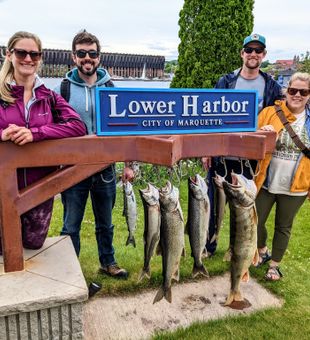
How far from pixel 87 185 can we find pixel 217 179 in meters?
1.23

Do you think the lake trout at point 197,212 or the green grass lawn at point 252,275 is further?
the green grass lawn at point 252,275

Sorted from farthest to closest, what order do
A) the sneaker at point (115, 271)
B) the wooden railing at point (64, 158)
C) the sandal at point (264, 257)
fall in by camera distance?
the sandal at point (264, 257) < the sneaker at point (115, 271) < the wooden railing at point (64, 158)

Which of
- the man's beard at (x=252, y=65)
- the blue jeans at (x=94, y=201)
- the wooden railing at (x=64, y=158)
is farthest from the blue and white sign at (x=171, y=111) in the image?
the man's beard at (x=252, y=65)

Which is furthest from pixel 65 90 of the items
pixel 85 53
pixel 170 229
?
pixel 170 229

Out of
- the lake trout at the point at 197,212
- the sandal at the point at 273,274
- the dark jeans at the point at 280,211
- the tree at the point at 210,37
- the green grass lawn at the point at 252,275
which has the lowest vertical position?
the green grass lawn at the point at 252,275

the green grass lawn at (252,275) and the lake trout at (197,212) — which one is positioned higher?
the lake trout at (197,212)

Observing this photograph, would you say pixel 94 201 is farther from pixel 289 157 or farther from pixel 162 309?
pixel 289 157

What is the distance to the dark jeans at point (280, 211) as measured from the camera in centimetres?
368

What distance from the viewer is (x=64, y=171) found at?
2.51 meters

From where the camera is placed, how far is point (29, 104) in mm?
2570

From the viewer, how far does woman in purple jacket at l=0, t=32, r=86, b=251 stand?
96.3 inches

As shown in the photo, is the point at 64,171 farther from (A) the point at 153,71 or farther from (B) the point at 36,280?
(A) the point at 153,71

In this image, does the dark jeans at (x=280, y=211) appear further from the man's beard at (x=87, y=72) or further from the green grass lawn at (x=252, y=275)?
the man's beard at (x=87, y=72)

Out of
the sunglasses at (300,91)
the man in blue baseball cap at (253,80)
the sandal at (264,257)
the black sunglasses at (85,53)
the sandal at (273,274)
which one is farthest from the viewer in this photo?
the sandal at (264,257)
